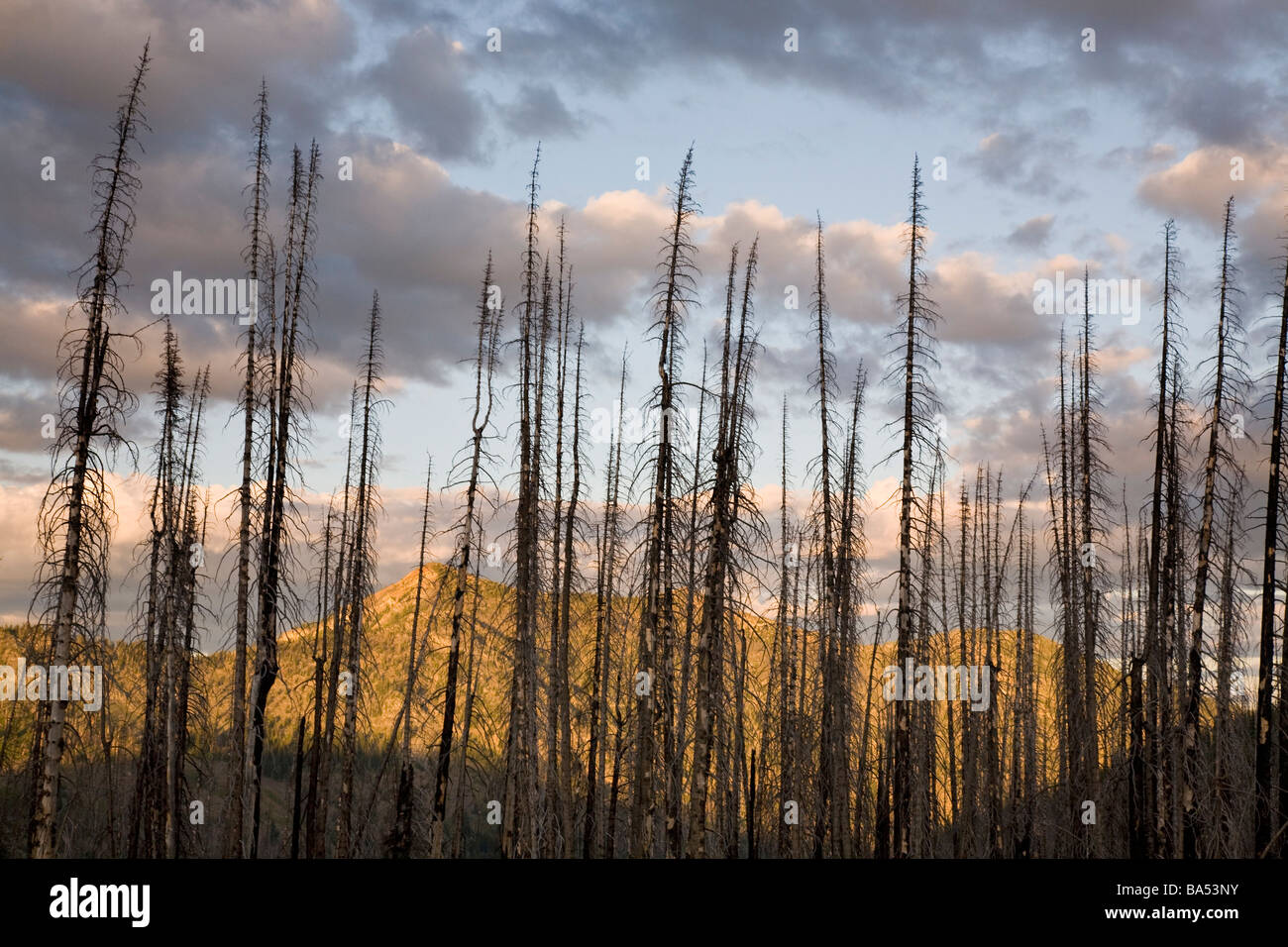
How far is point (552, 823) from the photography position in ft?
105

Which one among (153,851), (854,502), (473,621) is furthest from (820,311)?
(153,851)

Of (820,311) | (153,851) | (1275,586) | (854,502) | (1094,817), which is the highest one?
(820,311)

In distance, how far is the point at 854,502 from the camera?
35.9m

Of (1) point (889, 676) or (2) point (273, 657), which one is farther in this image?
(1) point (889, 676)

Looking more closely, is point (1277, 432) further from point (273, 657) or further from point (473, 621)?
point (273, 657)

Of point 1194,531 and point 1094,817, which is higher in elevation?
point 1194,531
